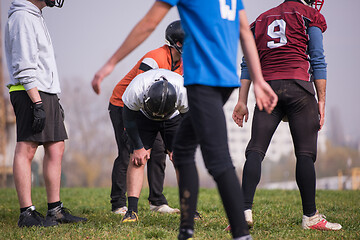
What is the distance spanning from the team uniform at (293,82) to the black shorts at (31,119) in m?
1.98

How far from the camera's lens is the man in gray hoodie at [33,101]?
3994 mm

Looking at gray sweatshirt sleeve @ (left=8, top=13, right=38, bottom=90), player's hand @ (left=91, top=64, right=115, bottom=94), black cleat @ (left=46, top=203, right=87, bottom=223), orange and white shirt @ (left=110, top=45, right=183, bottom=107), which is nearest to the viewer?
player's hand @ (left=91, top=64, right=115, bottom=94)

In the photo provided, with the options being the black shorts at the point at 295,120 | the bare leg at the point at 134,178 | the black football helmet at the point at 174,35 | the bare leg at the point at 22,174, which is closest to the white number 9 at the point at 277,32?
the black shorts at the point at 295,120

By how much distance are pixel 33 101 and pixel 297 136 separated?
8.32ft

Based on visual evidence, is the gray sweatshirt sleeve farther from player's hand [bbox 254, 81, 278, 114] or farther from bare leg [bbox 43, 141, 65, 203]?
player's hand [bbox 254, 81, 278, 114]

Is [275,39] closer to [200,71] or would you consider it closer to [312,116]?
[312,116]

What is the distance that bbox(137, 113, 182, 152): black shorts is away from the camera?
4.29 meters

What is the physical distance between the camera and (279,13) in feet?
12.6

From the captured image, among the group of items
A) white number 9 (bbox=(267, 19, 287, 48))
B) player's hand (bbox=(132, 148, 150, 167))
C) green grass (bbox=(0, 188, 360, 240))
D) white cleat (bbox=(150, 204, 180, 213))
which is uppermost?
white number 9 (bbox=(267, 19, 287, 48))

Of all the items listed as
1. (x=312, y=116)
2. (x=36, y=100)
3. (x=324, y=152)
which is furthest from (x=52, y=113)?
(x=324, y=152)

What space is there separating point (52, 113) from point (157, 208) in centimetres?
191

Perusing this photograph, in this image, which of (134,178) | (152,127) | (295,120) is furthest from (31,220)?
(295,120)

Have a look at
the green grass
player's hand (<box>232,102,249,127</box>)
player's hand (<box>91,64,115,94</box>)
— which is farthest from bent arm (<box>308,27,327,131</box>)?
player's hand (<box>91,64,115,94</box>)

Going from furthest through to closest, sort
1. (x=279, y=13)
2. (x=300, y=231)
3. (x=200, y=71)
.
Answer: (x=279, y=13), (x=300, y=231), (x=200, y=71)
